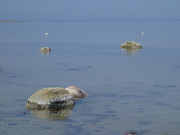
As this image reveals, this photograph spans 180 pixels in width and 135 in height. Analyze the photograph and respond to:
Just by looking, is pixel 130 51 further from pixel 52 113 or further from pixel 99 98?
pixel 52 113

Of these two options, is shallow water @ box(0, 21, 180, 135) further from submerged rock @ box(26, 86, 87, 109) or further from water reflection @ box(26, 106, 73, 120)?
submerged rock @ box(26, 86, 87, 109)

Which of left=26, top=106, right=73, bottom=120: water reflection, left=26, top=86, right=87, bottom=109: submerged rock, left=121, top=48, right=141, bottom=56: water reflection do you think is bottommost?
left=26, top=106, right=73, bottom=120: water reflection

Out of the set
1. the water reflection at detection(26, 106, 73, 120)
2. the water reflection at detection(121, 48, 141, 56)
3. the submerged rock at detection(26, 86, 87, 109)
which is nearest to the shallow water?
the water reflection at detection(26, 106, 73, 120)

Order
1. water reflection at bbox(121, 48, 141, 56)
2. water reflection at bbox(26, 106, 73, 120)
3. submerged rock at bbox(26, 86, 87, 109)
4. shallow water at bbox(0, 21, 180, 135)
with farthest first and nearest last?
1. water reflection at bbox(121, 48, 141, 56)
2. submerged rock at bbox(26, 86, 87, 109)
3. water reflection at bbox(26, 106, 73, 120)
4. shallow water at bbox(0, 21, 180, 135)

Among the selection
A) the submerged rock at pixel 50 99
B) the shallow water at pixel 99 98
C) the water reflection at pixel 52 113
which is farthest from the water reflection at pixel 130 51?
the water reflection at pixel 52 113

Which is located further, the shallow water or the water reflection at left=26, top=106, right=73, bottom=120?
the water reflection at left=26, top=106, right=73, bottom=120

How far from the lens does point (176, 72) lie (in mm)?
34469

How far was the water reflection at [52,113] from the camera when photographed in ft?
64.7

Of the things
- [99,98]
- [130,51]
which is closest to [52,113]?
[99,98]

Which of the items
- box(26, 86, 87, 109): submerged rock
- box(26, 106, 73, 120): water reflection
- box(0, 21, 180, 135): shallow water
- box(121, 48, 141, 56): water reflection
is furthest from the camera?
box(121, 48, 141, 56): water reflection

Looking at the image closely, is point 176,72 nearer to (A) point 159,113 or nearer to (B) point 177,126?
(A) point 159,113

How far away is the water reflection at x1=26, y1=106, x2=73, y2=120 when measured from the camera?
1973 centimetres

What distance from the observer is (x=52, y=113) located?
20.4 m

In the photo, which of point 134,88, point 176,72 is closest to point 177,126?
point 134,88
